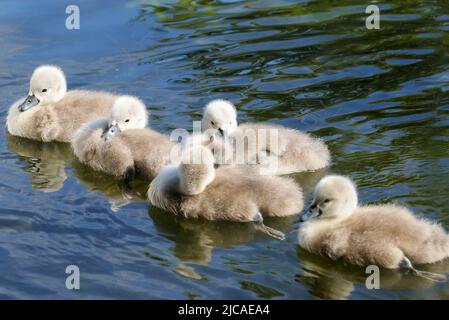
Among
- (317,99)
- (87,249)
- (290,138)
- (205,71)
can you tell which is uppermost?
(205,71)

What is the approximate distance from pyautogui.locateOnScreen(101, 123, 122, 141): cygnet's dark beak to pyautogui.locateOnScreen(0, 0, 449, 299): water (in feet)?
1.09

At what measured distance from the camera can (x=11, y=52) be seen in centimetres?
1051

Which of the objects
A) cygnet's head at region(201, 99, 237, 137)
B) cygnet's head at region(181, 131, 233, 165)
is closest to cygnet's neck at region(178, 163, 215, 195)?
cygnet's head at region(181, 131, 233, 165)

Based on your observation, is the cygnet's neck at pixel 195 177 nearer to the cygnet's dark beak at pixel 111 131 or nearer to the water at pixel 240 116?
the water at pixel 240 116

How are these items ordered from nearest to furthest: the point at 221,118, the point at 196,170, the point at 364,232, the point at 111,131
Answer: the point at 364,232 → the point at 196,170 → the point at 221,118 → the point at 111,131

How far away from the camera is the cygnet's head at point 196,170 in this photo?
6562mm

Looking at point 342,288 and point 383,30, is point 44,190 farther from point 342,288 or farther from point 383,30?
point 383,30

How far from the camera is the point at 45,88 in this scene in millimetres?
8367

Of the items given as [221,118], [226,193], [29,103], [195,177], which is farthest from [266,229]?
[29,103]

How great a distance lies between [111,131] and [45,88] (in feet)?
3.50

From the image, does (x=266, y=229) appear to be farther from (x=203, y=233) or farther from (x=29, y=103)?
(x=29, y=103)

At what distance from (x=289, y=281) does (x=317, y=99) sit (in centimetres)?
316

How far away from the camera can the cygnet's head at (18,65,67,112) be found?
8359 mm
